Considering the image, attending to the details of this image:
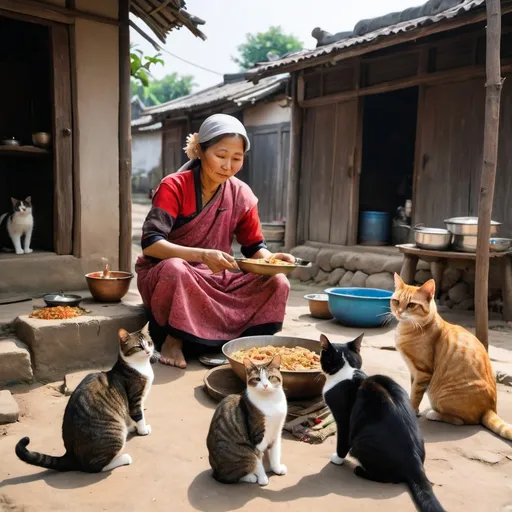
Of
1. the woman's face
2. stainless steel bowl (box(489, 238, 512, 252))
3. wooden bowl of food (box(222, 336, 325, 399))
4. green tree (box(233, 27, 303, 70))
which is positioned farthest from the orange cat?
green tree (box(233, 27, 303, 70))

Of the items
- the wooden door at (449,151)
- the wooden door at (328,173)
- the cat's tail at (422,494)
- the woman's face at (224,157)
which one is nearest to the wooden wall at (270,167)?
the wooden door at (328,173)

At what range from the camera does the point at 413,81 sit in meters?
6.95

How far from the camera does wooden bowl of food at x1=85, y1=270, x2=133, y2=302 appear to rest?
4.30 metres

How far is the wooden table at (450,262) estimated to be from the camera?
552 cm

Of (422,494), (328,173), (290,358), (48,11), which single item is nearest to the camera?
(422,494)

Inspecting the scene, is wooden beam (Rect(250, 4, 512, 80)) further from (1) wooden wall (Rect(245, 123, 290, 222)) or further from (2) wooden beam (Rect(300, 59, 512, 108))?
(1) wooden wall (Rect(245, 123, 290, 222))

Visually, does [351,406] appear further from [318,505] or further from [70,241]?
[70,241]

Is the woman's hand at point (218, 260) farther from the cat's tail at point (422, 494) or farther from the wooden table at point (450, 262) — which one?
the wooden table at point (450, 262)

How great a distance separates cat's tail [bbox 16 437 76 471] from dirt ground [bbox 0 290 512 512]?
52mm

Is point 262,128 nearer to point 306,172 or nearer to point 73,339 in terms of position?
point 306,172

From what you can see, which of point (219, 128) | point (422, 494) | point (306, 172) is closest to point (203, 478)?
point (422, 494)

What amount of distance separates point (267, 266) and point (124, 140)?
2253 mm

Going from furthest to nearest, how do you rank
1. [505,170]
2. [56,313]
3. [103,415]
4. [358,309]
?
[505,170], [358,309], [56,313], [103,415]

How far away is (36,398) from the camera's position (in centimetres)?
332
